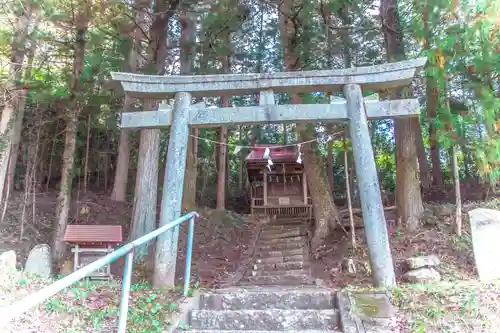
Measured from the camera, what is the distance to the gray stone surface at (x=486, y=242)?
16.5 ft

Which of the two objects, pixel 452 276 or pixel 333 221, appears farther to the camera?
pixel 333 221

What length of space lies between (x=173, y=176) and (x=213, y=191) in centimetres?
1248

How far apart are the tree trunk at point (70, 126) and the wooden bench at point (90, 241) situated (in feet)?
3.93

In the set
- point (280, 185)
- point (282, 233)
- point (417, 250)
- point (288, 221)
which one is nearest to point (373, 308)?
point (417, 250)

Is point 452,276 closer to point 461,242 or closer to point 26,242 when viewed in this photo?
point 461,242

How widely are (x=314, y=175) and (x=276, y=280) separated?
2.99 meters

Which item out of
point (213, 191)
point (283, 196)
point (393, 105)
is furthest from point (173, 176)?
point (213, 191)

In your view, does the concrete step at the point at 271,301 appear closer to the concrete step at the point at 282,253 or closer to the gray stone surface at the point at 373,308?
the gray stone surface at the point at 373,308

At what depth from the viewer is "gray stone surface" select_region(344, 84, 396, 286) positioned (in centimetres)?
456

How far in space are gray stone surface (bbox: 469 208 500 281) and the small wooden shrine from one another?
798 cm

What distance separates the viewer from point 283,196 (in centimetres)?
1402

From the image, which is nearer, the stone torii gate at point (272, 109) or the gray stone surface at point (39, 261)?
the stone torii gate at point (272, 109)

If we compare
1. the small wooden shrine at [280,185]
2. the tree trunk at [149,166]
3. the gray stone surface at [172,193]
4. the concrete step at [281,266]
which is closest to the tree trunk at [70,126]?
the tree trunk at [149,166]

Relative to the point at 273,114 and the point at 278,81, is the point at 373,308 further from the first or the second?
the point at 278,81
